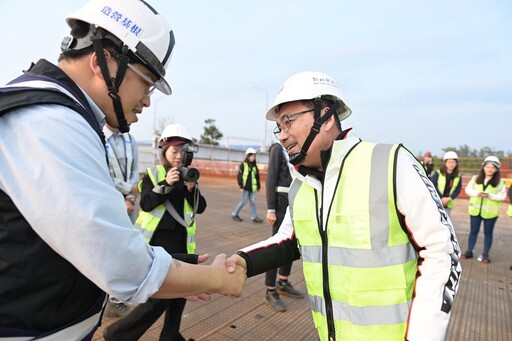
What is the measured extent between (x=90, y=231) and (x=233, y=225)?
25.5ft

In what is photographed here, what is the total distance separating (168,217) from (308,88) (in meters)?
1.83

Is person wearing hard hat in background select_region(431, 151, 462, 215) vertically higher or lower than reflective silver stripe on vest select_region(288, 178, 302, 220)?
lower

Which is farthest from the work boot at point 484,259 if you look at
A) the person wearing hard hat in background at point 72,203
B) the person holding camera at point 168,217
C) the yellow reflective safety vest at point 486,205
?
the person wearing hard hat in background at point 72,203

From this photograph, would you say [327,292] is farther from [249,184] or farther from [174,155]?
[249,184]

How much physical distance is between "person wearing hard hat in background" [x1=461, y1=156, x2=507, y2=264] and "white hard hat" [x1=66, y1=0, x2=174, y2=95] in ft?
24.0

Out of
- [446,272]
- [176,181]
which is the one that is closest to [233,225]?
[176,181]

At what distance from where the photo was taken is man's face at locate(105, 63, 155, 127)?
1.33 metres

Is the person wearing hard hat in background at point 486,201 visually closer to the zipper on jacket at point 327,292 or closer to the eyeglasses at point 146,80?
the zipper on jacket at point 327,292

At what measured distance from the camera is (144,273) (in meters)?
1.04

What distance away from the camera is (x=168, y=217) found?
10.1ft

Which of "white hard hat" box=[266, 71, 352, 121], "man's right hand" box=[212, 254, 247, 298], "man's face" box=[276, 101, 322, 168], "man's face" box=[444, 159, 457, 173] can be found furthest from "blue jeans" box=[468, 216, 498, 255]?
"man's right hand" box=[212, 254, 247, 298]

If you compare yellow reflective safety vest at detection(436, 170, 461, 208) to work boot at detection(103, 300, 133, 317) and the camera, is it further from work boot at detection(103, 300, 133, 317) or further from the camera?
work boot at detection(103, 300, 133, 317)

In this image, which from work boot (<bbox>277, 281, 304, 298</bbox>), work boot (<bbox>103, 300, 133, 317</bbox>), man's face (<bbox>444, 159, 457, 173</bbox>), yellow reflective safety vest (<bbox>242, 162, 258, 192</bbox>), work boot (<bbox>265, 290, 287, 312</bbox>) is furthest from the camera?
yellow reflective safety vest (<bbox>242, 162, 258, 192</bbox>)

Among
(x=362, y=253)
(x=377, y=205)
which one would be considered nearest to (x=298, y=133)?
(x=377, y=205)
